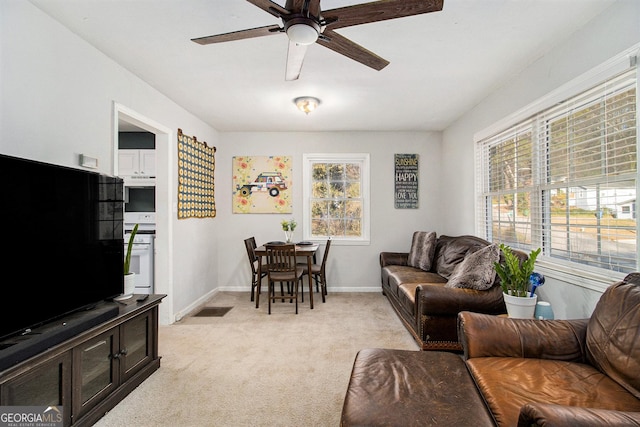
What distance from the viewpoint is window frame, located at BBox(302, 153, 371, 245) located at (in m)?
4.91

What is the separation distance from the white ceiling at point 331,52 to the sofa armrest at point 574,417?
2124mm

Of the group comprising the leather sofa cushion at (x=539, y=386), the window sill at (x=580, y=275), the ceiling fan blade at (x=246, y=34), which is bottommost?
the leather sofa cushion at (x=539, y=386)

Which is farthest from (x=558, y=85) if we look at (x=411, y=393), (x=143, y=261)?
(x=143, y=261)

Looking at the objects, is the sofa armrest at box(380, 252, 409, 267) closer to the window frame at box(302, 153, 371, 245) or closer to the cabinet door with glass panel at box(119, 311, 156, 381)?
the window frame at box(302, 153, 371, 245)

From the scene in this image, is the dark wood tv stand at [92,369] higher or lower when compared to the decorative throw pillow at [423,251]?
lower

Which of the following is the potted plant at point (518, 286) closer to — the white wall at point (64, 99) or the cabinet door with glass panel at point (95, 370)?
the cabinet door with glass panel at point (95, 370)

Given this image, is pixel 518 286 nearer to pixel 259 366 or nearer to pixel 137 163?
pixel 259 366

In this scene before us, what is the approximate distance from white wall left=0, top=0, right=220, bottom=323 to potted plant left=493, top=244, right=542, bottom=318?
3.30 metres

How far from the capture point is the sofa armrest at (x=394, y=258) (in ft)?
14.7

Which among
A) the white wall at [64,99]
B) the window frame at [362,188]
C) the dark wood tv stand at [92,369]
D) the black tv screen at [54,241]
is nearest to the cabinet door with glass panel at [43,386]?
the dark wood tv stand at [92,369]

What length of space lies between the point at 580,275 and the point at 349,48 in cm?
224

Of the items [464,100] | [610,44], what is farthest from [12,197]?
[464,100]

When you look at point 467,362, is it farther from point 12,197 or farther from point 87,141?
point 87,141

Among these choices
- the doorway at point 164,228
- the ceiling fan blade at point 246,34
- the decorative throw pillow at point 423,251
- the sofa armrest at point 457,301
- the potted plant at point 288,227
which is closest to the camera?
the ceiling fan blade at point 246,34
